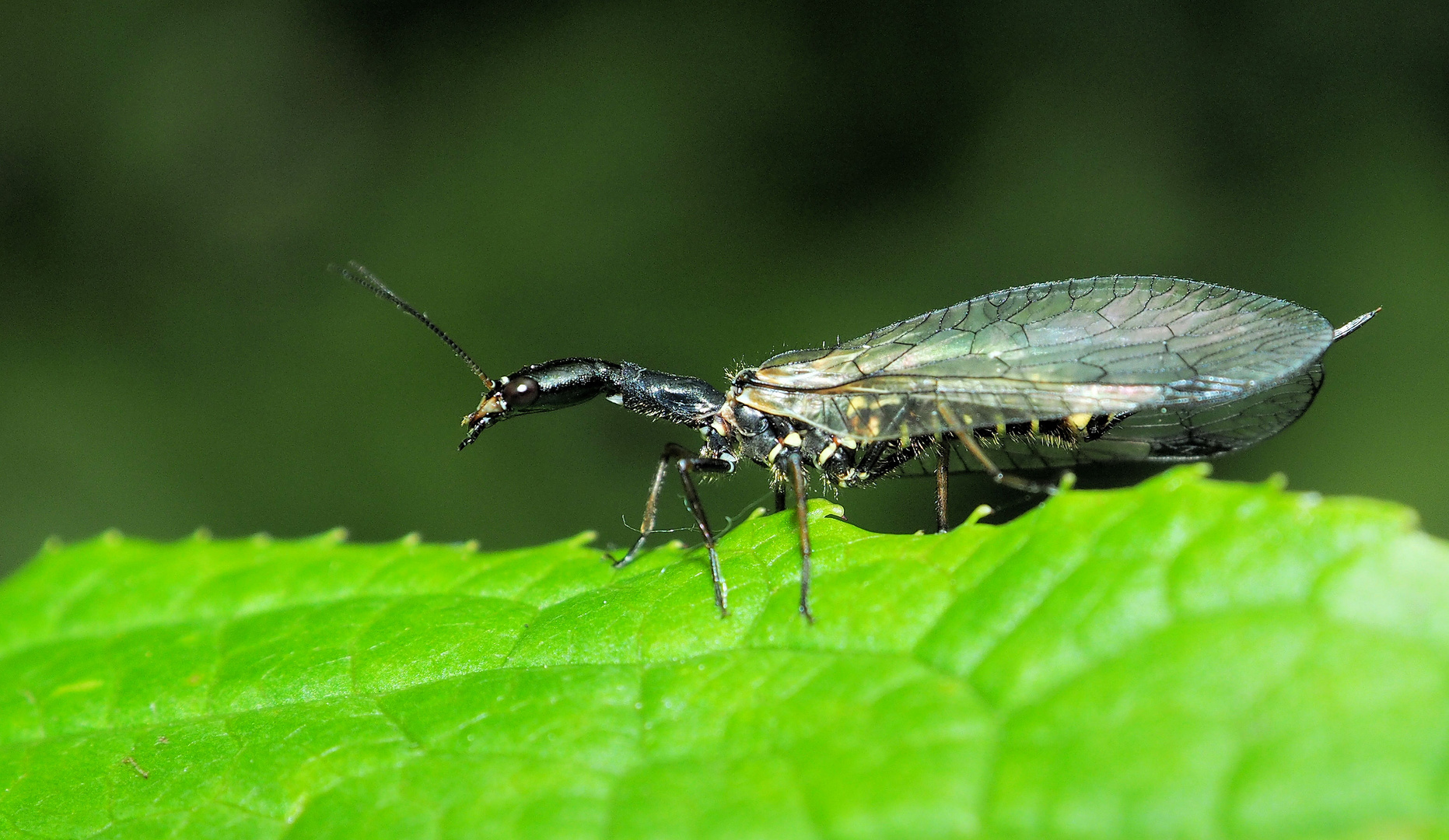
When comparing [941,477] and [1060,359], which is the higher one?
[1060,359]

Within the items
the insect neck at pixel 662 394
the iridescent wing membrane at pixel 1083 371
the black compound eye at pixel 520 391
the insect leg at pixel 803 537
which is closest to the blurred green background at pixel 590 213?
the insect neck at pixel 662 394

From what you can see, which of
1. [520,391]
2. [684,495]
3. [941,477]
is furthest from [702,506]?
[520,391]

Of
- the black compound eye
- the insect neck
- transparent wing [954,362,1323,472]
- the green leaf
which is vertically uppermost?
the black compound eye

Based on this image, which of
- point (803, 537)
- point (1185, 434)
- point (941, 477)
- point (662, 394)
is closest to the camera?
point (803, 537)

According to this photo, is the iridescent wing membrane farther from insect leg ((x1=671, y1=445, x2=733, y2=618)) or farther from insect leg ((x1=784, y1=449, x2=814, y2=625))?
insect leg ((x1=784, y1=449, x2=814, y2=625))

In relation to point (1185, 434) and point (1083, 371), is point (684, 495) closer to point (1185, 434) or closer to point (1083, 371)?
point (1083, 371)

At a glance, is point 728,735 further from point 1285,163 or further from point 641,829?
point 1285,163

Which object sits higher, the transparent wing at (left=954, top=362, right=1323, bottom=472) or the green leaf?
the green leaf

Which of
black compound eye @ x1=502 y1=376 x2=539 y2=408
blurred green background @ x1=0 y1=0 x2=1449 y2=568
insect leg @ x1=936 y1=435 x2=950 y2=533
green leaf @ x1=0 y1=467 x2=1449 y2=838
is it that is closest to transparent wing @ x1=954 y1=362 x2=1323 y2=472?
insect leg @ x1=936 y1=435 x2=950 y2=533
